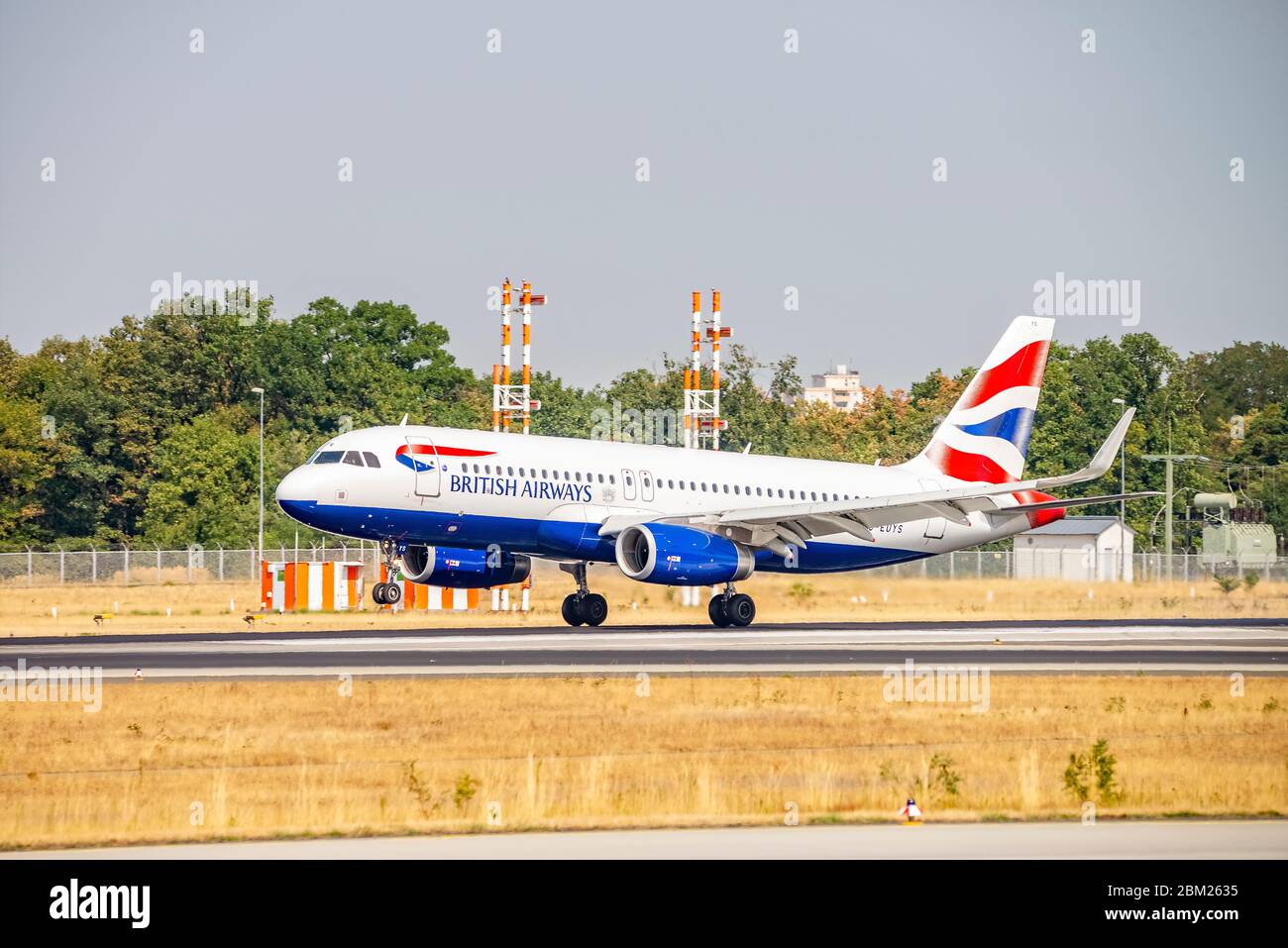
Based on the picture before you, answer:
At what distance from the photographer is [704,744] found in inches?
922

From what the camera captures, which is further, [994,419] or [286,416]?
[286,416]

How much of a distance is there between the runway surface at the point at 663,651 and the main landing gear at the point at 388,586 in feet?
3.10

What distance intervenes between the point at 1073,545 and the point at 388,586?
170 ft

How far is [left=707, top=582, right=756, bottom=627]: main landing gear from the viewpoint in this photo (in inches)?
1876

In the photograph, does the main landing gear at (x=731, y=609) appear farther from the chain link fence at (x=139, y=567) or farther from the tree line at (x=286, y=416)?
the tree line at (x=286, y=416)

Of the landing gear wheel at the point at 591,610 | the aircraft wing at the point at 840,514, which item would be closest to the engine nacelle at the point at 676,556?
the aircraft wing at the point at 840,514

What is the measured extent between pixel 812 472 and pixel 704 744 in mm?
30049

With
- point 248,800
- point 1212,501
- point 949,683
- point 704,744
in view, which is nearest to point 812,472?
point 949,683

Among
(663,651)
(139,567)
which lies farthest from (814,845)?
(139,567)

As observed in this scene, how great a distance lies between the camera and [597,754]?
2233 cm

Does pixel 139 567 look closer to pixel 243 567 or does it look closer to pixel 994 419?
pixel 243 567

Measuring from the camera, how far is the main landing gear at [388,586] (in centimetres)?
4234

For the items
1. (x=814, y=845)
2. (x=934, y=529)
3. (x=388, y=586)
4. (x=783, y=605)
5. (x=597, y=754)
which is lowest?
(x=597, y=754)

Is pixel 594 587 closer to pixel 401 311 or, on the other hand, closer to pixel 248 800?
pixel 248 800
